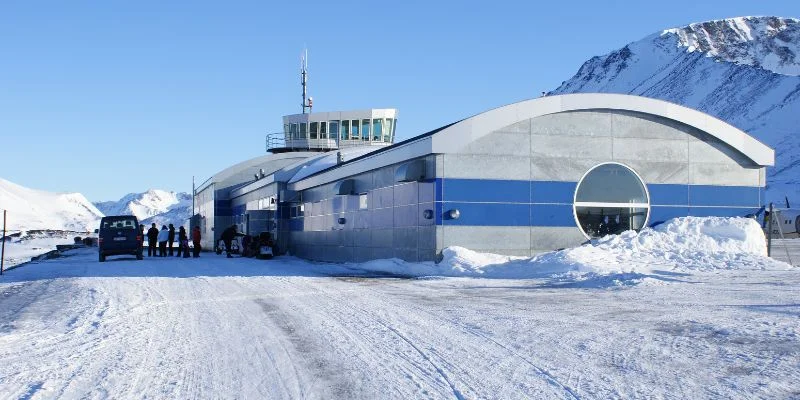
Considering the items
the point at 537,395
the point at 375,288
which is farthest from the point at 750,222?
the point at 537,395

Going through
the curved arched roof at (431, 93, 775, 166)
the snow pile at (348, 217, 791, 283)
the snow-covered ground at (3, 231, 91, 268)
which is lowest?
the snow-covered ground at (3, 231, 91, 268)

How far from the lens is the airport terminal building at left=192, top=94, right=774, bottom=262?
23.1 meters

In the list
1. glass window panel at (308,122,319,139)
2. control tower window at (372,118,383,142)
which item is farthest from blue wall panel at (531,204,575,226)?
glass window panel at (308,122,319,139)

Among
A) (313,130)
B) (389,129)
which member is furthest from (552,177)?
(313,130)

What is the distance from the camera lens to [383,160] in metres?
26.5

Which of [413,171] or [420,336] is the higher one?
[413,171]

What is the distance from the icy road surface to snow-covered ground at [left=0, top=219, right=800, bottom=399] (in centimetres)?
3

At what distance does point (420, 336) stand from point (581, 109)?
15.9 meters

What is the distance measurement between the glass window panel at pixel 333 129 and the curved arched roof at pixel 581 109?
1278 inches

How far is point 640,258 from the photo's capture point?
2122cm

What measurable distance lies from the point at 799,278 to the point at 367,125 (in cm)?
4013

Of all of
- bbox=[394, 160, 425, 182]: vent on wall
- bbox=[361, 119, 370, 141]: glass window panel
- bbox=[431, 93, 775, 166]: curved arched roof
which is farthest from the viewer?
bbox=[361, 119, 370, 141]: glass window panel

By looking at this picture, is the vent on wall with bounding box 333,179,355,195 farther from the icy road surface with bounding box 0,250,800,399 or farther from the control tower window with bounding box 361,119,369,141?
the control tower window with bounding box 361,119,369,141

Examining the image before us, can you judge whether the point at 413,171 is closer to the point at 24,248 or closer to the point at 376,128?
the point at 376,128
